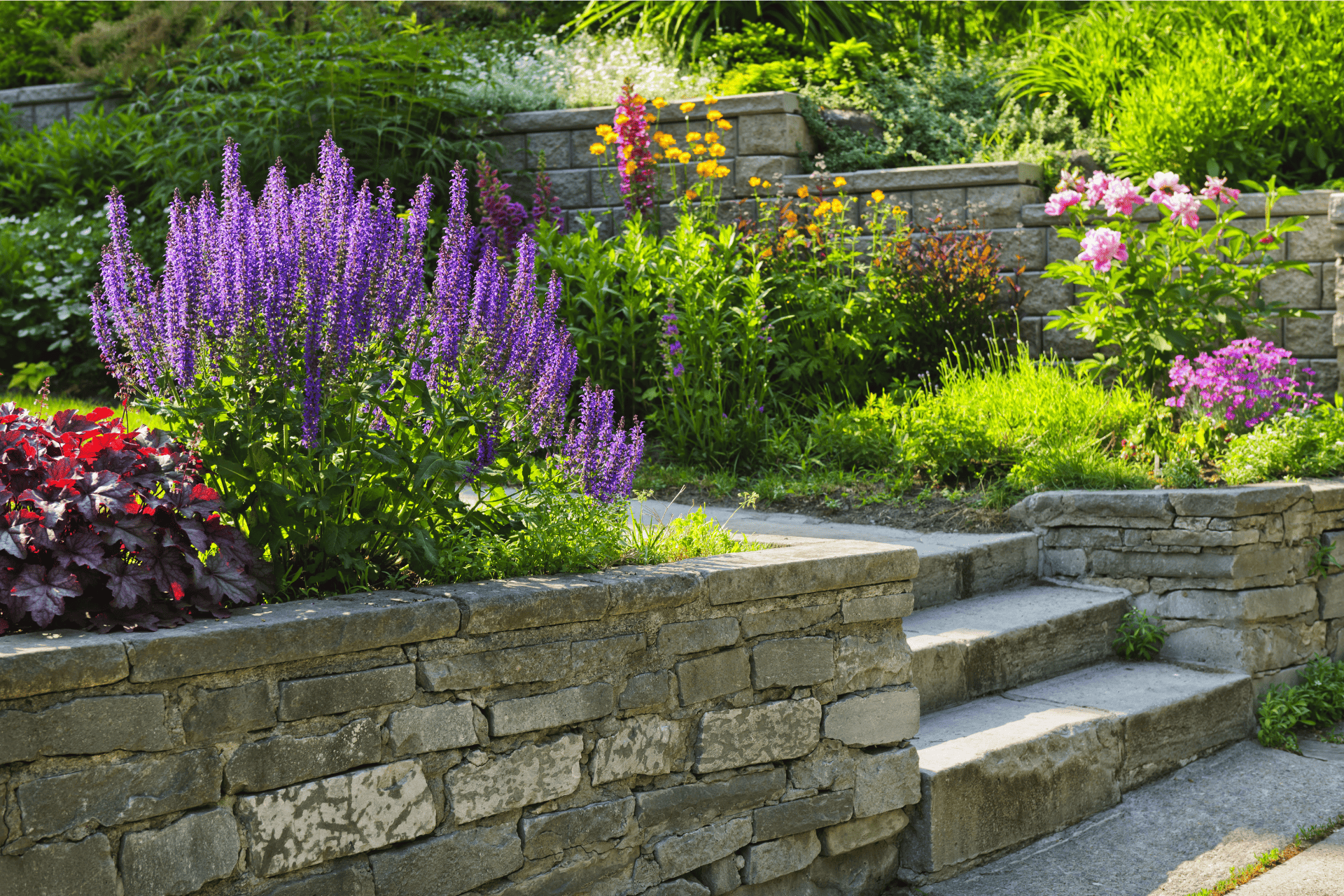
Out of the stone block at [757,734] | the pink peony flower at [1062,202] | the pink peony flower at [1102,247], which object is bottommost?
the stone block at [757,734]

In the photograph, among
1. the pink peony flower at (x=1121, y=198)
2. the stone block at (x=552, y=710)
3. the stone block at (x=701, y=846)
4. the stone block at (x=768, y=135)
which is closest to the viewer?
the stone block at (x=552, y=710)

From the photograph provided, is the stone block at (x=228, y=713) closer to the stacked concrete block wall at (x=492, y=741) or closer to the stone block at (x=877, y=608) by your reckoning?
the stacked concrete block wall at (x=492, y=741)

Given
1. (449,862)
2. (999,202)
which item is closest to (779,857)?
(449,862)

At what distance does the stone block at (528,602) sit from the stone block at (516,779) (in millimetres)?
259

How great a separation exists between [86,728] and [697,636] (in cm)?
124

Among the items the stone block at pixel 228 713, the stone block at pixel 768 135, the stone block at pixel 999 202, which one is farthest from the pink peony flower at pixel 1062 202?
the stone block at pixel 228 713

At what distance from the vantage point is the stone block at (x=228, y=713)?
188cm

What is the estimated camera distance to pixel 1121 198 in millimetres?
5141

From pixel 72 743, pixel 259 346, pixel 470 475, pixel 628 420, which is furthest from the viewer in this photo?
pixel 628 420

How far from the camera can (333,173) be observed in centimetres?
241

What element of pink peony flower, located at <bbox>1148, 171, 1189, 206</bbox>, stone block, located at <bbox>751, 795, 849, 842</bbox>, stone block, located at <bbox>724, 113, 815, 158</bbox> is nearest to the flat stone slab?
stone block, located at <bbox>751, 795, 849, 842</bbox>

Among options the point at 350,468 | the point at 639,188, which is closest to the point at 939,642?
the point at 350,468

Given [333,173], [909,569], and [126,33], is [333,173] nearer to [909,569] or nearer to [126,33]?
[909,569]

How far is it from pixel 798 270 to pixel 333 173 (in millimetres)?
3727
